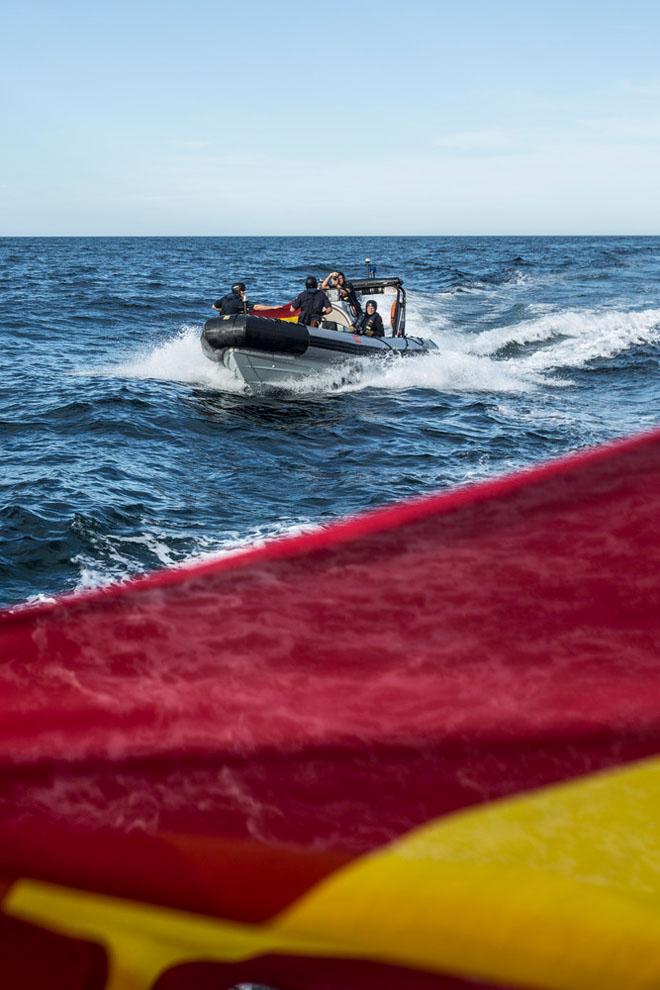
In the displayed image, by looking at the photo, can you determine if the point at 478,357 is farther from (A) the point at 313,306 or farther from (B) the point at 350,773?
(B) the point at 350,773

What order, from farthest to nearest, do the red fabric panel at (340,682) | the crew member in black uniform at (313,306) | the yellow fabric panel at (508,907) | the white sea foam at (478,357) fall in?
the white sea foam at (478,357) → the crew member in black uniform at (313,306) → the red fabric panel at (340,682) → the yellow fabric panel at (508,907)

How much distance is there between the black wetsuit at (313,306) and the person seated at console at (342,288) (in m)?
0.71

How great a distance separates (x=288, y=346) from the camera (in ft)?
44.4

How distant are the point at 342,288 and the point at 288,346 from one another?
215 cm

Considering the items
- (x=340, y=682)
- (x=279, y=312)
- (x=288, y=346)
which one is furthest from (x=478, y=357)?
(x=340, y=682)

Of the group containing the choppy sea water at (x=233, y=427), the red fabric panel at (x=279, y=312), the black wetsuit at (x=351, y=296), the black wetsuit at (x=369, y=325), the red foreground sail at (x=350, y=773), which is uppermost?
the black wetsuit at (x=351, y=296)

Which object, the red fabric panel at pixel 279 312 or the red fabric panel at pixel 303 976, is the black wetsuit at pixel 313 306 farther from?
the red fabric panel at pixel 303 976

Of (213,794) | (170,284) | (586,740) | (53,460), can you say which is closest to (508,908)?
(586,740)

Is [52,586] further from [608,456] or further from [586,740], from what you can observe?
[586,740]

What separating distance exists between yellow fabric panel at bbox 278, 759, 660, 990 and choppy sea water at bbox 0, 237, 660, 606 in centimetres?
531

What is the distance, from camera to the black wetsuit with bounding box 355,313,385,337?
15.1 m

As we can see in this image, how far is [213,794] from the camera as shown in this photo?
1623 mm

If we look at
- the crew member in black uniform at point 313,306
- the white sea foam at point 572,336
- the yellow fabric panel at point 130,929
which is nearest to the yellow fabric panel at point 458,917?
the yellow fabric panel at point 130,929

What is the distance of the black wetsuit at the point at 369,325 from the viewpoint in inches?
593
